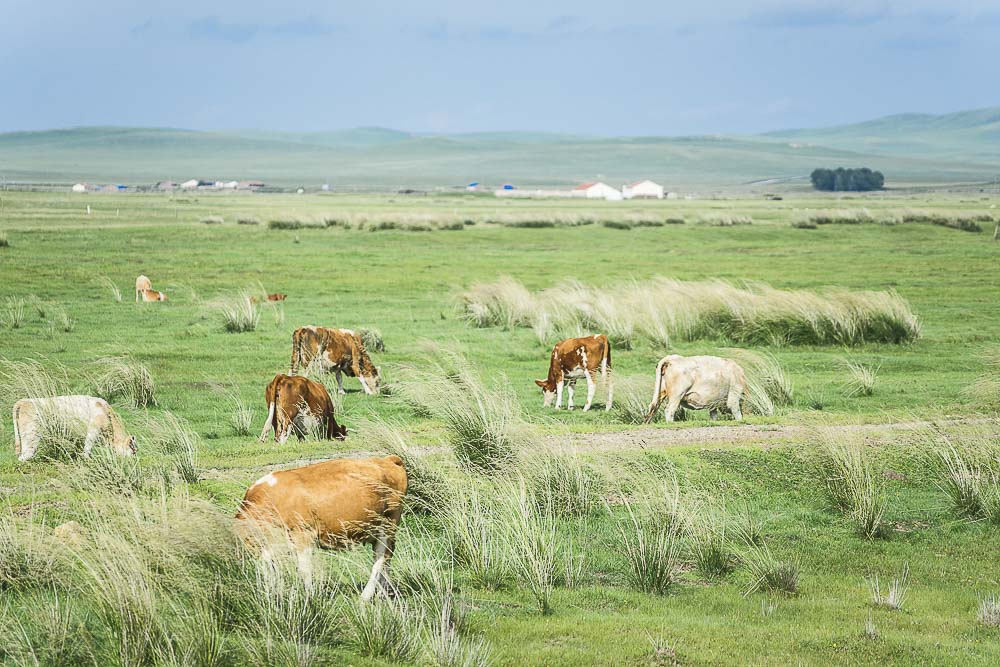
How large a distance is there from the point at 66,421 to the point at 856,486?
31.2ft

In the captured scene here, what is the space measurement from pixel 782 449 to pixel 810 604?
4.79m

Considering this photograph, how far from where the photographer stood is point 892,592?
871cm

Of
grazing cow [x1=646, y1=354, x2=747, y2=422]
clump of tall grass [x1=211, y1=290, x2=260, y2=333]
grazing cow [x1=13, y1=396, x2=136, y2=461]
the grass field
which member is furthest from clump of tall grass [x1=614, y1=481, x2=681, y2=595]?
clump of tall grass [x1=211, y1=290, x2=260, y2=333]

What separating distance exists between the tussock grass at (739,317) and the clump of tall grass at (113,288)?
1240cm

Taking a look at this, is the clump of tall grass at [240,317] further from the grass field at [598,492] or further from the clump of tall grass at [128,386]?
the clump of tall grass at [128,386]

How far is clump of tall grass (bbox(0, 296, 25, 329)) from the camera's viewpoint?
86.2 feet

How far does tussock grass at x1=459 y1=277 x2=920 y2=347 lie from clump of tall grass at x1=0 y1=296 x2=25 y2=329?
12329 millimetres

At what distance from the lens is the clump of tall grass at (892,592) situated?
8659mm

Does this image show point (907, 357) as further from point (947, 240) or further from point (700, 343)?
point (947, 240)

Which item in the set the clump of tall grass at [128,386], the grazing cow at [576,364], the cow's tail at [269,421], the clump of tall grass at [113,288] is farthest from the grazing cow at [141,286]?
the cow's tail at [269,421]

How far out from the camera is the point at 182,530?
26.6 ft

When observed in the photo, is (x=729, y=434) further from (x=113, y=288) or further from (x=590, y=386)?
(x=113, y=288)

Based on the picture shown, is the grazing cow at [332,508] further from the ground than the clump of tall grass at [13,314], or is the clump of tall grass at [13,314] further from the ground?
the grazing cow at [332,508]

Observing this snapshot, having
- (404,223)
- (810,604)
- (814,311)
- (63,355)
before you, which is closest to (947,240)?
(404,223)
